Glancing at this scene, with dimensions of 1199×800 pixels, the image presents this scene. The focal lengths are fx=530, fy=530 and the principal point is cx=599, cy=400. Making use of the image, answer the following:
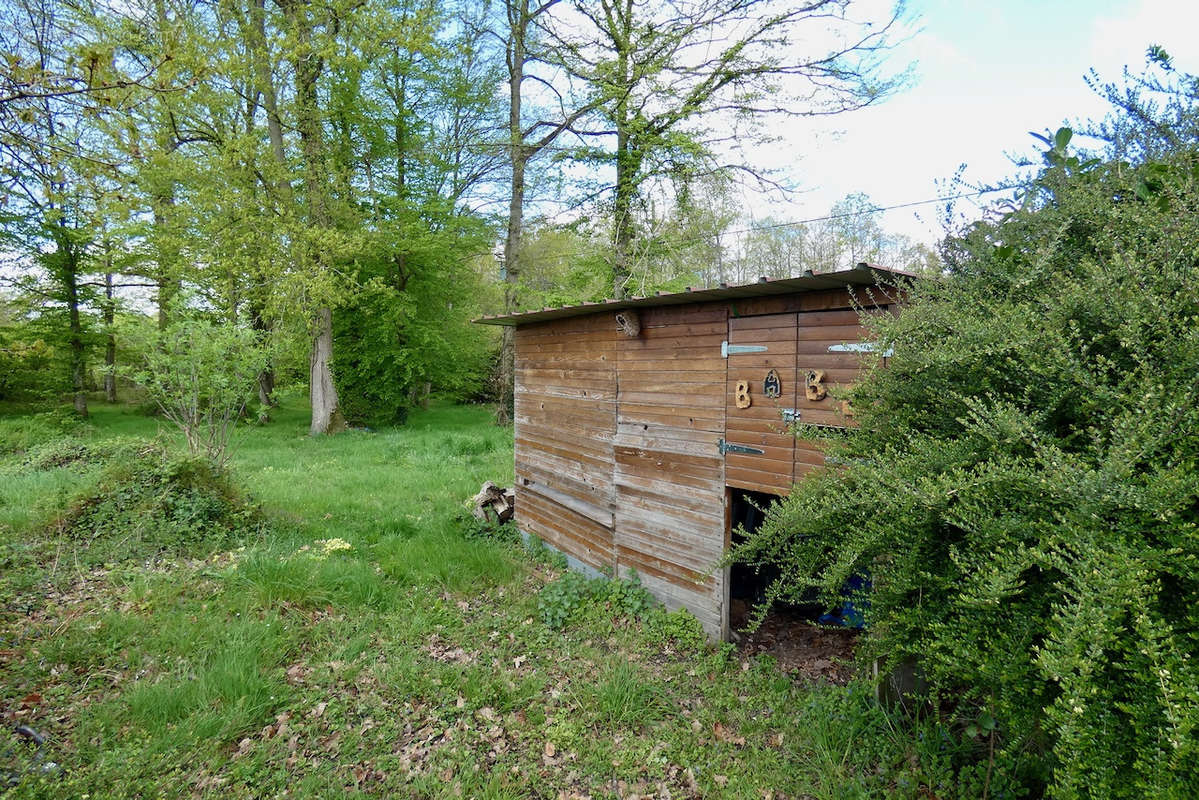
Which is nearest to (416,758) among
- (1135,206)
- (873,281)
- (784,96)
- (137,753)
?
(137,753)

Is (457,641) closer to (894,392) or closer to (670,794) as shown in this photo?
(670,794)

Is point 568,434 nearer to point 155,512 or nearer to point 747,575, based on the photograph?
point 747,575

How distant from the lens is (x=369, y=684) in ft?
12.7

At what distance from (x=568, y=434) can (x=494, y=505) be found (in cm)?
196

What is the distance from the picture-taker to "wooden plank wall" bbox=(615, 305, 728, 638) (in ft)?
15.6

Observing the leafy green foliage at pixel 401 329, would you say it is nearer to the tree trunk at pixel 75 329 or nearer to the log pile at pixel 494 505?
the tree trunk at pixel 75 329

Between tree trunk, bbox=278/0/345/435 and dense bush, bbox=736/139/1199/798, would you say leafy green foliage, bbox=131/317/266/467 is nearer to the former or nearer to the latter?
tree trunk, bbox=278/0/345/435

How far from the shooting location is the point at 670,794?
3146 mm

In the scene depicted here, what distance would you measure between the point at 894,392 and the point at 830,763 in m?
2.32

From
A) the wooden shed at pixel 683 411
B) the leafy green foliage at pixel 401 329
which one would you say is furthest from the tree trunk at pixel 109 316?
the wooden shed at pixel 683 411

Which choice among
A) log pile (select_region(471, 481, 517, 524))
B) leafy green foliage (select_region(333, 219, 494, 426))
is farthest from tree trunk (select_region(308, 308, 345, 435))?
log pile (select_region(471, 481, 517, 524))

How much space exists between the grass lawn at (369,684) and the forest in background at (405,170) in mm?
6322

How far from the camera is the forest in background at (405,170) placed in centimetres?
1162

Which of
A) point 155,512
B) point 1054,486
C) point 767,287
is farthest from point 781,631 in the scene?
point 155,512
